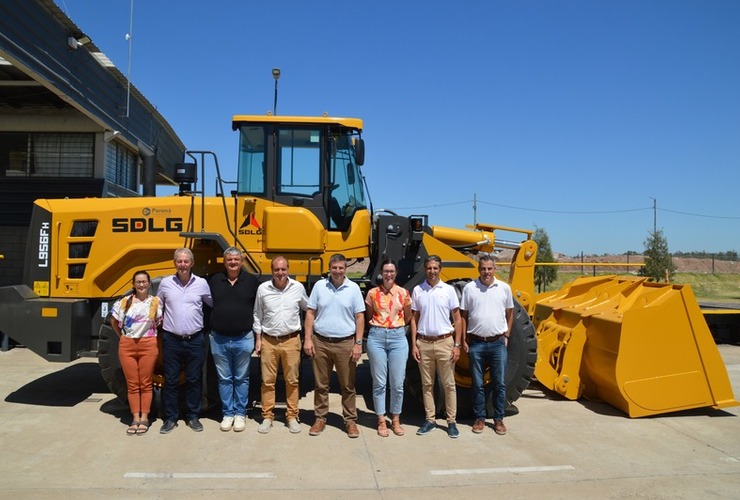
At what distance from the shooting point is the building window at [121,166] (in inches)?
502

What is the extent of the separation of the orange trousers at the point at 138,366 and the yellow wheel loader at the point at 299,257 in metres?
0.44

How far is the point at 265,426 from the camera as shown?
514 centimetres

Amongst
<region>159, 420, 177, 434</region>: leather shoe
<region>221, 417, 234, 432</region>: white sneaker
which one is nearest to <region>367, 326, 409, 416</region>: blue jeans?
<region>221, 417, 234, 432</region>: white sneaker

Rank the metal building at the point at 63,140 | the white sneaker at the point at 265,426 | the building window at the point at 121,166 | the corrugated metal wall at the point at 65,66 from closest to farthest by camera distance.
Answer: the white sneaker at the point at 265,426 → the corrugated metal wall at the point at 65,66 → the metal building at the point at 63,140 → the building window at the point at 121,166

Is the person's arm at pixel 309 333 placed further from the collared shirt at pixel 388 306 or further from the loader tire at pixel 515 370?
the loader tire at pixel 515 370

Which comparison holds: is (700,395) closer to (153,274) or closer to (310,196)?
(310,196)

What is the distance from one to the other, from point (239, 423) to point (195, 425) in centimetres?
42

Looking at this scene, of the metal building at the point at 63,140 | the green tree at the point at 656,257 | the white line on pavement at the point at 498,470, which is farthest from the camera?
the green tree at the point at 656,257

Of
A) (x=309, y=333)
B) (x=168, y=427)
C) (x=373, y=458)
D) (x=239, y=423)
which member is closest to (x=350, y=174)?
(x=309, y=333)

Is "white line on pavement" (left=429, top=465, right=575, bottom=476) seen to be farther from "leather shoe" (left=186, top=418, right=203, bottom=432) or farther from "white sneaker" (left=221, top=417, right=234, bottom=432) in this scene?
"leather shoe" (left=186, top=418, right=203, bottom=432)

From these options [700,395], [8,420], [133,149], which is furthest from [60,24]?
[700,395]

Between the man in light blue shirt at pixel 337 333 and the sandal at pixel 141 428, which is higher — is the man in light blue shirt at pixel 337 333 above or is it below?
above

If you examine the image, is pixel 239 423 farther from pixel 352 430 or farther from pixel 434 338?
pixel 434 338

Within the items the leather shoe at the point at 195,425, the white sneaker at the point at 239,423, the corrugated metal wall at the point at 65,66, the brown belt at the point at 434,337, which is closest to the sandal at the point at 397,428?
the brown belt at the point at 434,337
